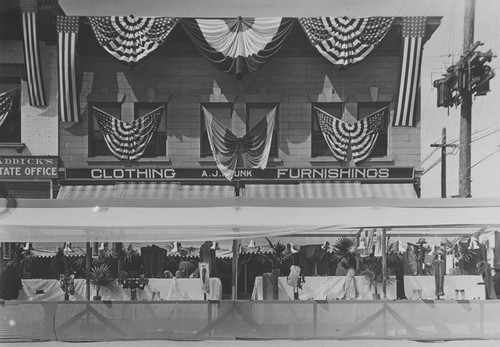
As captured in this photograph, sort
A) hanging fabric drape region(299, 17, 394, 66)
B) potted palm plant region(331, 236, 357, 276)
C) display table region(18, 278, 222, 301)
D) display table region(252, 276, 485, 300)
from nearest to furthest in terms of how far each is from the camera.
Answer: display table region(18, 278, 222, 301) < display table region(252, 276, 485, 300) < potted palm plant region(331, 236, 357, 276) < hanging fabric drape region(299, 17, 394, 66)

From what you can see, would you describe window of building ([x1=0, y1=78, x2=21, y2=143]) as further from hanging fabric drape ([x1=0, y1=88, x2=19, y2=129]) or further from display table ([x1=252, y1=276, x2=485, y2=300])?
display table ([x1=252, y1=276, x2=485, y2=300])

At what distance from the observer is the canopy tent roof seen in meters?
11.3

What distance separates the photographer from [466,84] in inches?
712

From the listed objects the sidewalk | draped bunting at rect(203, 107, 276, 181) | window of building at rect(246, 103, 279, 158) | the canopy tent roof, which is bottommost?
the sidewalk

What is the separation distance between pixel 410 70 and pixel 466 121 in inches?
101

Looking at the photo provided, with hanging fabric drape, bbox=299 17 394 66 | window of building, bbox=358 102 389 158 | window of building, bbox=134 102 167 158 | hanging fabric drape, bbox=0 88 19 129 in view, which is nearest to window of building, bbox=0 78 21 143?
hanging fabric drape, bbox=0 88 19 129

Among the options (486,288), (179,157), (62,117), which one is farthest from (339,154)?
(62,117)

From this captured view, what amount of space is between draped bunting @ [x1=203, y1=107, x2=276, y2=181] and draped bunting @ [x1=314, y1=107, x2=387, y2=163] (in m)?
2.05

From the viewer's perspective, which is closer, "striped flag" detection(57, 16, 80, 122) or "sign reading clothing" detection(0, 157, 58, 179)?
"striped flag" detection(57, 16, 80, 122)

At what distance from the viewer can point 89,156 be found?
20078 millimetres

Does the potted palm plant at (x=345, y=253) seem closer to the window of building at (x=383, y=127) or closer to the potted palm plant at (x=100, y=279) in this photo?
the window of building at (x=383, y=127)

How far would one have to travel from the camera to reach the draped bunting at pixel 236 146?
1959 cm

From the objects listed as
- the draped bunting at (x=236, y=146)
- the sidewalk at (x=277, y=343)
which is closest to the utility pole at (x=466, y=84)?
the draped bunting at (x=236, y=146)

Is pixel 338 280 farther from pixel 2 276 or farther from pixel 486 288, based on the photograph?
pixel 2 276
